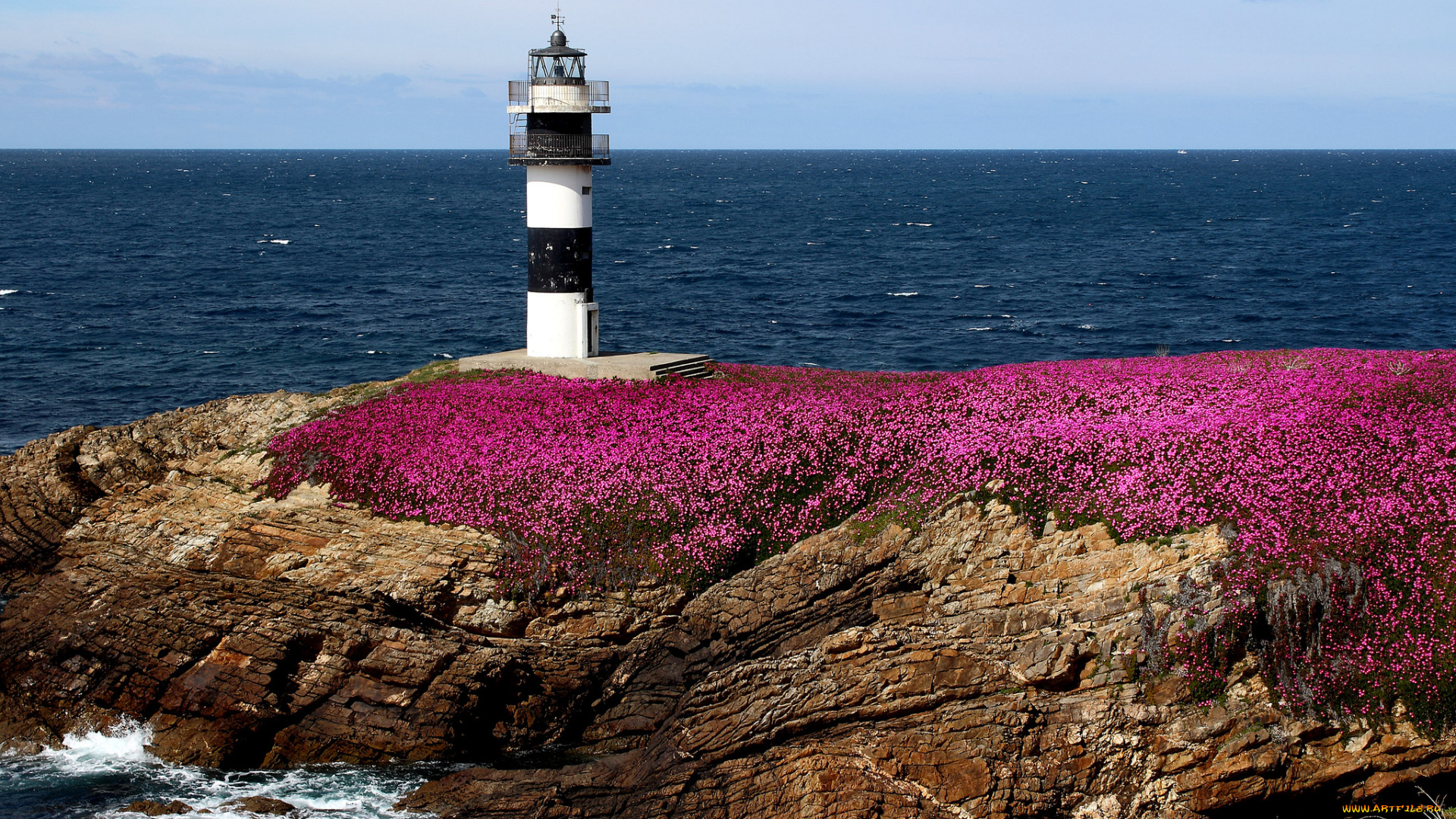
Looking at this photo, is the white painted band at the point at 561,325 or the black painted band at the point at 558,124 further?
the white painted band at the point at 561,325

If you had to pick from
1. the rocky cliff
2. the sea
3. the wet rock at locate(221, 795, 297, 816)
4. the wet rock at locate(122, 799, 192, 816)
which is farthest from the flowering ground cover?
the wet rock at locate(122, 799, 192, 816)

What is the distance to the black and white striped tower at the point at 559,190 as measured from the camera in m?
31.7

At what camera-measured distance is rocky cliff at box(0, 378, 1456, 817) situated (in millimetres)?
17922

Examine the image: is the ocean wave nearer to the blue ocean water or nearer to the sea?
the sea

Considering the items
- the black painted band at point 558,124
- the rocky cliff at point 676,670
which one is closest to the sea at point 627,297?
the rocky cliff at point 676,670

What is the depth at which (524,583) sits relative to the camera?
23.9 meters

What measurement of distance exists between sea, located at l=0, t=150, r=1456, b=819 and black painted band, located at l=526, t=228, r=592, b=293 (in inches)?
613

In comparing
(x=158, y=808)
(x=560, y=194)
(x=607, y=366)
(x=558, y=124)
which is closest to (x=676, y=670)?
(x=158, y=808)

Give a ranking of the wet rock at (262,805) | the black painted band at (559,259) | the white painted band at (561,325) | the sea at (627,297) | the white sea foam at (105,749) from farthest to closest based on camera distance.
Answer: the sea at (627,297)
the white painted band at (561,325)
the black painted band at (559,259)
the white sea foam at (105,749)
the wet rock at (262,805)

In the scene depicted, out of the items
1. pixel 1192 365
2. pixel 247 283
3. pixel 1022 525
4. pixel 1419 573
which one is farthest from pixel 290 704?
pixel 247 283

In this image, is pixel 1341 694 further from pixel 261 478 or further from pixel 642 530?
pixel 261 478

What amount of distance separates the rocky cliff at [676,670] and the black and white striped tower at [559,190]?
9065mm

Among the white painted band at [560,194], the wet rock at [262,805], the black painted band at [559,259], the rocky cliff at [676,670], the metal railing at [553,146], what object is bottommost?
the wet rock at [262,805]

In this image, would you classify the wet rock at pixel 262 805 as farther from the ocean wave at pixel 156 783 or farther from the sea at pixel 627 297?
the sea at pixel 627 297
